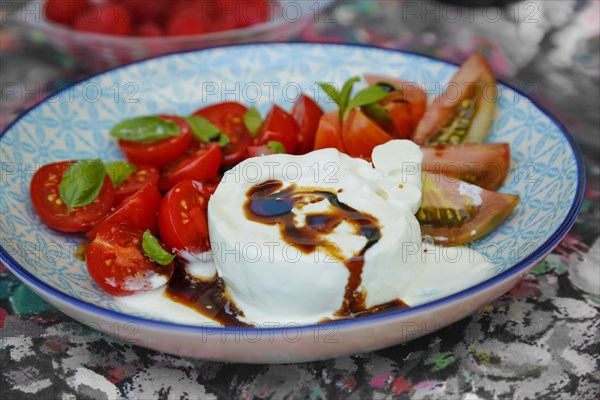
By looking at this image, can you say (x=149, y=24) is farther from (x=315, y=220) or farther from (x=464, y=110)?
(x=315, y=220)

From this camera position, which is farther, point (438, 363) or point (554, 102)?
point (554, 102)

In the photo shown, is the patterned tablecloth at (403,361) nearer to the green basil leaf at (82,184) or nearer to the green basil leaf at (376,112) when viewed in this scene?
the green basil leaf at (82,184)

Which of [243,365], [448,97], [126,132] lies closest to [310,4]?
[448,97]

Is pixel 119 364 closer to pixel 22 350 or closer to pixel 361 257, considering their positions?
pixel 22 350

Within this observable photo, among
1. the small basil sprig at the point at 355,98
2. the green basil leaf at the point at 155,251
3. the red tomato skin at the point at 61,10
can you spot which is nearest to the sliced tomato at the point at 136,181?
the green basil leaf at the point at 155,251

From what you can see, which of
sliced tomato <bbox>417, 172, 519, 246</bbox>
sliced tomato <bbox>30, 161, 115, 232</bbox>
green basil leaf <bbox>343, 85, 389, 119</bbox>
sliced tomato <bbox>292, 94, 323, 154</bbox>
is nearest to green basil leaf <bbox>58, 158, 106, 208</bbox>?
sliced tomato <bbox>30, 161, 115, 232</bbox>
